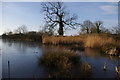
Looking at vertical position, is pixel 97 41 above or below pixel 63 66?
above

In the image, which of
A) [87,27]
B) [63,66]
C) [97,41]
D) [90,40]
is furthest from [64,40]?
[87,27]

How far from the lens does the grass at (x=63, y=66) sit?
5.23m

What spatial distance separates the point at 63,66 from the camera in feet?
18.9

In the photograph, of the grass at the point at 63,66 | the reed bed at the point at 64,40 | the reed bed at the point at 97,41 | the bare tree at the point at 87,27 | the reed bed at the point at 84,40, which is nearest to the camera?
the grass at the point at 63,66

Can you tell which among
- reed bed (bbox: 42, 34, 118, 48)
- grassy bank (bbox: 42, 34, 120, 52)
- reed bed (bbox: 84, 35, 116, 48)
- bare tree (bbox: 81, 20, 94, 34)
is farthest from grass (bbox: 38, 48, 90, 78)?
bare tree (bbox: 81, 20, 94, 34)

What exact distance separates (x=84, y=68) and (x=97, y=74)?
48cm

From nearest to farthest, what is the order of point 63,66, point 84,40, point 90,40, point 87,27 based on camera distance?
point 63,66 < point 90,40 < point 84,40 < point 87,27

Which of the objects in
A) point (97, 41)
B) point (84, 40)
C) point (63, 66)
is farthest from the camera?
point (84, 40)

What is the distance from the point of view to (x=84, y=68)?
18.6 ft

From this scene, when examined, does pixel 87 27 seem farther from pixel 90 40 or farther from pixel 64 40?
pixel 90 40

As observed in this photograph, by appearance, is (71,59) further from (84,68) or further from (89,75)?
(89,75)

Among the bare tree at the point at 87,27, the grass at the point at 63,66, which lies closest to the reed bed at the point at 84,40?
the grass at the point at 63,66

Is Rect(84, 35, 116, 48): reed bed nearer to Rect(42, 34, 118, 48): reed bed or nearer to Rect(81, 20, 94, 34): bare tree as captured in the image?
Rect(42, 34, 118, 48): reed bed

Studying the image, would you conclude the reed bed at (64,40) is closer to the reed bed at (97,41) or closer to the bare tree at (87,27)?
the reed bed at (97,41)
